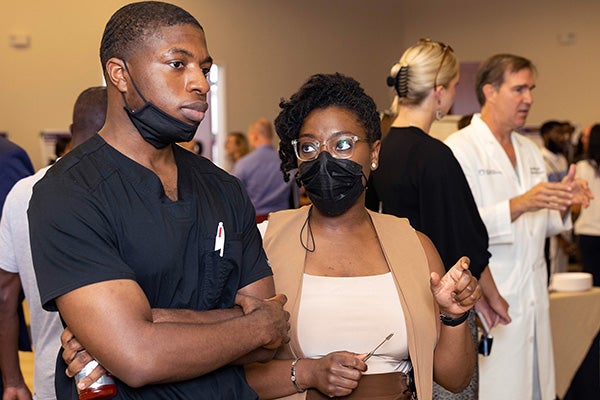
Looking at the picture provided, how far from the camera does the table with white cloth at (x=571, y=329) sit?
Answer: 448 centimetres

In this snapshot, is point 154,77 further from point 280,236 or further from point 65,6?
point 65,6

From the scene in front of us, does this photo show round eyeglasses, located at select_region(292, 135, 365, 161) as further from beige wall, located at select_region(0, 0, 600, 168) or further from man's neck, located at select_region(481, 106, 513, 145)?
beige wall, located at select_region(0, 0, 600, 168)

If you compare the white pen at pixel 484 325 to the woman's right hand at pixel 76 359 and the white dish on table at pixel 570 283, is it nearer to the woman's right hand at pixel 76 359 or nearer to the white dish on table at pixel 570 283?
the white dish on table at pixel 570 283

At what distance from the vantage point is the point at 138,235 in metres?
1.73

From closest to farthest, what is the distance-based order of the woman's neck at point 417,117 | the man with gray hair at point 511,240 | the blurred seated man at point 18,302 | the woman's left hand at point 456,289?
the woman's left hand at point 456,289
the blurred seated man at point 18,302
the woman's neck at point 417,117
the man with gray hair at point 511,240

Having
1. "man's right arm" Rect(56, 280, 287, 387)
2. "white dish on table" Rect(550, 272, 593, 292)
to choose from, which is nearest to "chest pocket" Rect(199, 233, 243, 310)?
"man's right arm" Rect(56, 280, 287, 387)

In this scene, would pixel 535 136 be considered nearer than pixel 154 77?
No

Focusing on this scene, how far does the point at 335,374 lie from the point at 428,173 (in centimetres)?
118

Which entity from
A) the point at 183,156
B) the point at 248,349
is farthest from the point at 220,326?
the point at 183,156

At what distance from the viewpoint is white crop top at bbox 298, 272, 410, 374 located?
→ 2264 mm

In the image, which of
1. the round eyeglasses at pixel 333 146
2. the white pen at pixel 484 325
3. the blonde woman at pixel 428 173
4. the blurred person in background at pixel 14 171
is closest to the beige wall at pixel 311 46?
the blurred person in background at pixel 14 171

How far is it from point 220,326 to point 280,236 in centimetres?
70

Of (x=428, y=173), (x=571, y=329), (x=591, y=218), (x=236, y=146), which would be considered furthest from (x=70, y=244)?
(x=236, y=146)

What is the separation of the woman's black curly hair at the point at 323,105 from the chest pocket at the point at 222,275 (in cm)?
62
